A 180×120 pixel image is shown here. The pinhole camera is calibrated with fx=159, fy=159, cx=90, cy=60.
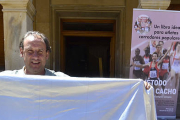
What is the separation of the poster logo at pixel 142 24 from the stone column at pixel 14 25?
2.31m

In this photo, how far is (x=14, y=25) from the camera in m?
3.45

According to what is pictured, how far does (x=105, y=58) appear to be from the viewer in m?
10.0

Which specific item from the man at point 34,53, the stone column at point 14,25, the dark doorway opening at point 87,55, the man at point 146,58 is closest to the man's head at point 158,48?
the man at point 146,58

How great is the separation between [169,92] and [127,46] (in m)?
2.49

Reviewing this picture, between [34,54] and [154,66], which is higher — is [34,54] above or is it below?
above

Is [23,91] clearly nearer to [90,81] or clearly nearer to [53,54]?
[90,81]

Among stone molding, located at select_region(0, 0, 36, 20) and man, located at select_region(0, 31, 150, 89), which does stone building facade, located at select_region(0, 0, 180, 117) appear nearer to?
stone molding, located at select_region(0, 0, 36, 20)

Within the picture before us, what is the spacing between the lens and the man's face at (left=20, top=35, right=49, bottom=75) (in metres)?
1.75

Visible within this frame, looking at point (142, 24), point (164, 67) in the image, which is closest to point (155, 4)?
point (142, 24)

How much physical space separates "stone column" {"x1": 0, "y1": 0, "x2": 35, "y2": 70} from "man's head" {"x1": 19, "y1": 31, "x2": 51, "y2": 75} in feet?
5.99

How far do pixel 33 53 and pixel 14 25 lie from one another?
6.87ft

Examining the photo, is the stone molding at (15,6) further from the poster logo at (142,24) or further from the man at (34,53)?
the poster logo at (142,24)

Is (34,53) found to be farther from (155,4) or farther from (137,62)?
(155,4)

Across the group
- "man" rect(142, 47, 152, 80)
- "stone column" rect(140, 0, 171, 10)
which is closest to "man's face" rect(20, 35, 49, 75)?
"man" rect(142, 47, 152, 80)
